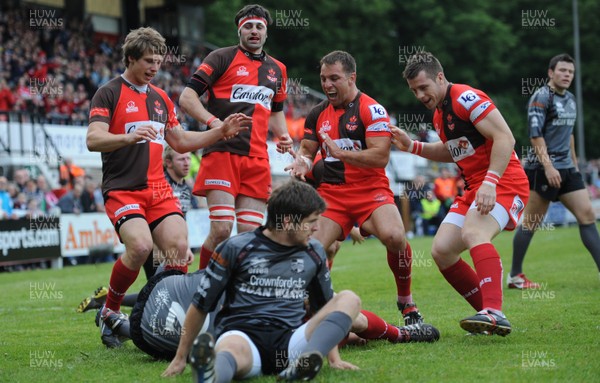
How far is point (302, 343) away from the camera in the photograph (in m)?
5.41

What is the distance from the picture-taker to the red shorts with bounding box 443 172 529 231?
7422 millimetres

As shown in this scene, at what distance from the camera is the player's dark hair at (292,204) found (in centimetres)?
544

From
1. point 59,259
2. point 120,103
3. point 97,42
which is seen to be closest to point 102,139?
point 120,103

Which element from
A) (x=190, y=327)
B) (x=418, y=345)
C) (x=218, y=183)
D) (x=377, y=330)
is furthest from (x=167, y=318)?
(x=218, y=183)

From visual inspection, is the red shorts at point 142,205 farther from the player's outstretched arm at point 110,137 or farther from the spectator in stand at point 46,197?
the spectator in stand at point 46,197

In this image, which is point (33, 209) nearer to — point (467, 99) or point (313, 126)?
point (313, 126)

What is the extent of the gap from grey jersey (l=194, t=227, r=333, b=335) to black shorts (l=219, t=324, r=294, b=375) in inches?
1.4

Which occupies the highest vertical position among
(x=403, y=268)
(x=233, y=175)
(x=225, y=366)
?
(x=233, y=175)

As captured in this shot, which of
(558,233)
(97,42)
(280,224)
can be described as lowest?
(558,233)

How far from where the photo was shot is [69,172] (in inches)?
834

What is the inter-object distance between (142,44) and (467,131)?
117 inches

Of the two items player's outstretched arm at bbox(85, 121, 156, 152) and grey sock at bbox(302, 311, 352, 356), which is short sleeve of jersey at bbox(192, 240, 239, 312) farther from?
player's outstretched arm at bbox(85, 121, 156, 152)

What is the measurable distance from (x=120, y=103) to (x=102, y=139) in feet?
1.94

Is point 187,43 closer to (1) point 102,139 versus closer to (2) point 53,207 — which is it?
(2) point 53,207
